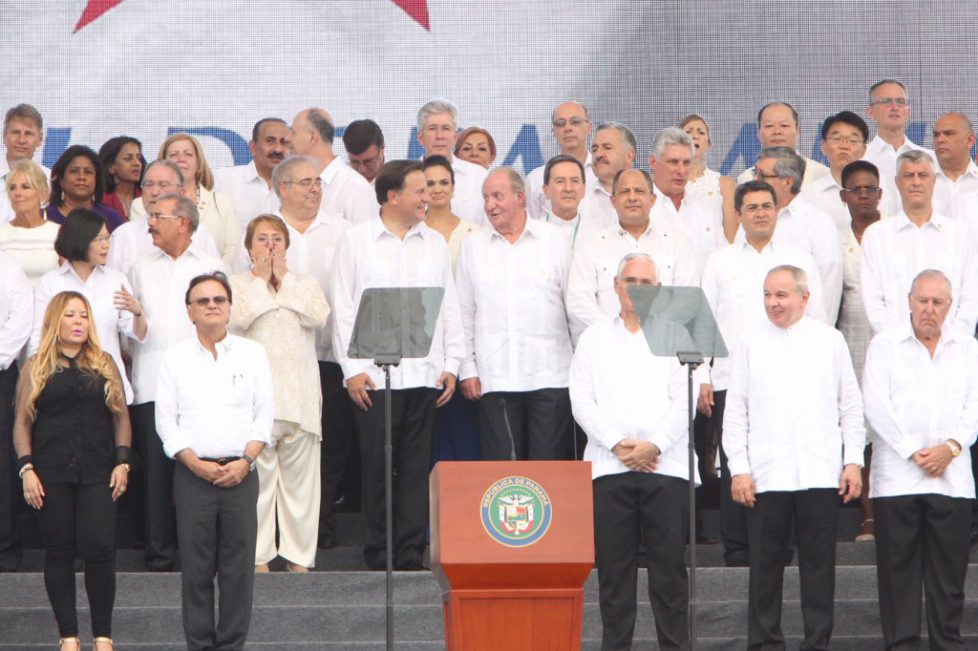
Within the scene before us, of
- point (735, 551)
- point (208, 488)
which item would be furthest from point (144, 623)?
point (735, 551)

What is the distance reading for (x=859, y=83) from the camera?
10.2 meters

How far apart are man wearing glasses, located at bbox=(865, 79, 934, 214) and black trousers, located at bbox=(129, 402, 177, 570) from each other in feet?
12.8

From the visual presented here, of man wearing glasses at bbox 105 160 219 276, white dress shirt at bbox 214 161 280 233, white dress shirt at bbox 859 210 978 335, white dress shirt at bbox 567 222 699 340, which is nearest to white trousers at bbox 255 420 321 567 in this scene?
man wearing glasses at bbox 105 160 219 276

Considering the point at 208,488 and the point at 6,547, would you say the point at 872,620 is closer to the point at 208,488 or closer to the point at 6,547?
the point at 208,488

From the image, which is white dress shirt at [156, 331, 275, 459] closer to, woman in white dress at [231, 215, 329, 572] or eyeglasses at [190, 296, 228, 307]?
eyeglasses at [190, 296, 228, 307]

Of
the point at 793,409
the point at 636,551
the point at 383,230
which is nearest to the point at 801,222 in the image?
the point at 793,409

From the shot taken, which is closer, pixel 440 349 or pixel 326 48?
pixel 440 349

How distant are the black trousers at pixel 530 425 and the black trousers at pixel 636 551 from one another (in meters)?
0.79

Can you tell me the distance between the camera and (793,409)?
23.0 ft

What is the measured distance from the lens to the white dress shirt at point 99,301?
25.2 ft

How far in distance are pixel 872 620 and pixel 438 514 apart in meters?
2.19

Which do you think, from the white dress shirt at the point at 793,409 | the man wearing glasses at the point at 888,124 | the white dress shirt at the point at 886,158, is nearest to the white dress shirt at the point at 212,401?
the white dress shirt at the point at 793,409

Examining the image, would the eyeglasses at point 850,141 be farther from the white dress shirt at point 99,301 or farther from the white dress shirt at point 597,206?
the white dress shirt at point 99,301

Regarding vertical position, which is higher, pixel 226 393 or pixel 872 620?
pixel 226 393
